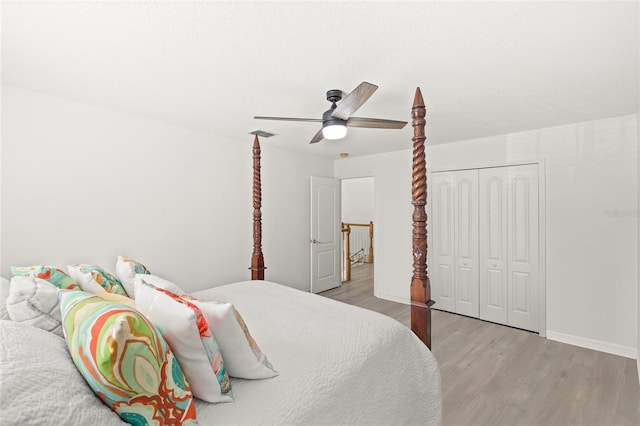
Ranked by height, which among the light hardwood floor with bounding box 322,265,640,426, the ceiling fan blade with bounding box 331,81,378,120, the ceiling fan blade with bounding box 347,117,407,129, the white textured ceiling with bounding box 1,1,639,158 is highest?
the white textured ceiling with bounding box 1,1,639,158

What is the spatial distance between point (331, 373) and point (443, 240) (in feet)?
11.6

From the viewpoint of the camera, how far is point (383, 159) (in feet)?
16.4

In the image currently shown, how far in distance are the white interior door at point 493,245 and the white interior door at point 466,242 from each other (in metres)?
0.08

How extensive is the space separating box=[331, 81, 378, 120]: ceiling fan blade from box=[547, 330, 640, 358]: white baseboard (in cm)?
347

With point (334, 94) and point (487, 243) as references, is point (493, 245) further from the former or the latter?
point (334, 94)

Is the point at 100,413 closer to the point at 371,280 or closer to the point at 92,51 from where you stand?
the point at 92,51

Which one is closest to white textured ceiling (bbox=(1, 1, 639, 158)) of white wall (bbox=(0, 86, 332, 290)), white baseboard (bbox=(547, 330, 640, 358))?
white wall (bbox=(0, 86, 332, 290))

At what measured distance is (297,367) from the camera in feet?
4.61

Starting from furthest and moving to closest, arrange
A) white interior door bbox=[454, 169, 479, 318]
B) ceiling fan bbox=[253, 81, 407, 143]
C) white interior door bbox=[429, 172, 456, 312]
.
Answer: white interior door bbox=[429, 172, 456, 312], white interior door bbox=[454, 169, 479, 318], ceiling fan bbox=[253, 81, 407, 143]

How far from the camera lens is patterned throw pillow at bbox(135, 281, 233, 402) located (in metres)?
1.11

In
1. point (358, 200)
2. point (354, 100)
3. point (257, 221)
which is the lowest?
point (257, 221)

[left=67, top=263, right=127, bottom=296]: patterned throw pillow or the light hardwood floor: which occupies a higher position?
[left=67, top=263, right=127, bottom=296]: patterned throw pillow

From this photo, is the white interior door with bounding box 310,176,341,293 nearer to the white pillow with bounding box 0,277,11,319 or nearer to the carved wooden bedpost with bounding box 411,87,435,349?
the carved wooden bedpost with bounding box 411,87,435,349

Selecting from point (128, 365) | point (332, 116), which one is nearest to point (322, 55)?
point (332, 116)
